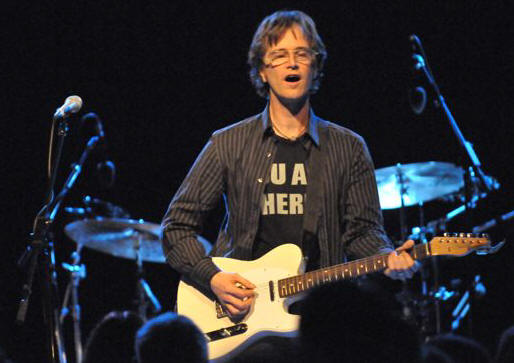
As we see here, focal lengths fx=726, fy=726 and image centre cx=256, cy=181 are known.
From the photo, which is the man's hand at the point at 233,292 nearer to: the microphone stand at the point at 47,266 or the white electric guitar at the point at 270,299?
the white electric guitar at the point at 270,299

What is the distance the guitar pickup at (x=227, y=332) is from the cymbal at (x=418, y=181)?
2845mm

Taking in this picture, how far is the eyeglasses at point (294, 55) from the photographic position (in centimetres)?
442

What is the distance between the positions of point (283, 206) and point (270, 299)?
576mm

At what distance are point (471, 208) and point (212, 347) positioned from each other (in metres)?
2.72

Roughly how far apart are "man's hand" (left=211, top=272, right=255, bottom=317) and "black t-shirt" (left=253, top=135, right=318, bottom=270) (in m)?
0.28

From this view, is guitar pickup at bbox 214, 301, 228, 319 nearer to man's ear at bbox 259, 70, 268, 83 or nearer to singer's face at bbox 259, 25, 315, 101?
singer's face at bbox 259, 25, 315, 101

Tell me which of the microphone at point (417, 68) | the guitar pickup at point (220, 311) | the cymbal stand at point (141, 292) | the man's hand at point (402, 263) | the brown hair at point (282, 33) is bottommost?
the cymbal stand at point (141, 292)

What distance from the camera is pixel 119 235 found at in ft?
25.9

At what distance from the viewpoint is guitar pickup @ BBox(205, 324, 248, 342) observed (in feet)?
13.1

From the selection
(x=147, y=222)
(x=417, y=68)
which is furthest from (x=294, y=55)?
(x=147, y=222)

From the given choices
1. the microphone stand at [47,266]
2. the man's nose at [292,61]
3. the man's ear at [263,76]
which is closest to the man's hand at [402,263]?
the man's nose at [292,61]

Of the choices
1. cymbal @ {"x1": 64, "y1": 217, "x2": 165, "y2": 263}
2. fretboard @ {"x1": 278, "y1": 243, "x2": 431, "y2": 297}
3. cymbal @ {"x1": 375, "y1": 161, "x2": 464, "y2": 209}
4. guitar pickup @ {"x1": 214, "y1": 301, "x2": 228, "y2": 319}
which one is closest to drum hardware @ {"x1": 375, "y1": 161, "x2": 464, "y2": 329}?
cymbal @ {"x1": 375, "y1": 161, "x2": 464, "y2": 209}

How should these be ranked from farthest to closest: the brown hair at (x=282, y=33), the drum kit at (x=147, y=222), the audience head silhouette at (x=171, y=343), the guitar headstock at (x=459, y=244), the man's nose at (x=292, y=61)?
the drum kit at (x=147, y=222), the brown hair at (x=282, y=33), the man's nose at (x=292, y=61), the guitar headstock at (x=459, y=244), the audience head silhouette at (x=171, y=343)

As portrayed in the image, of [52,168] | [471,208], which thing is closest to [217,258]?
[52,168]
